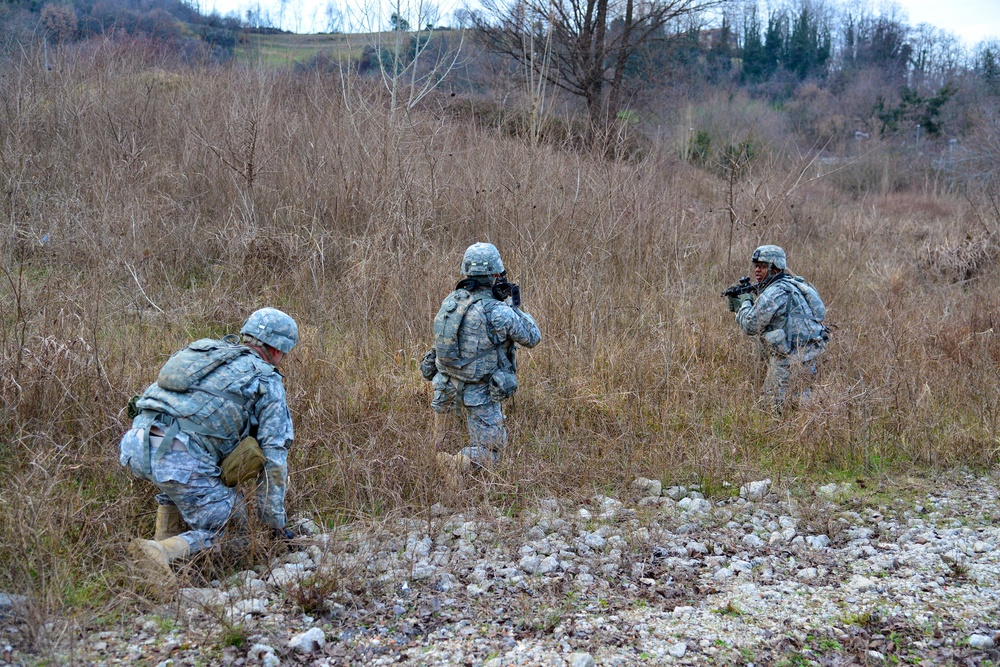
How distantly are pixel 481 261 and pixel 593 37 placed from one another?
11714 millimetres

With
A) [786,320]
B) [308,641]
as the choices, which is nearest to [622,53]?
[786,320]

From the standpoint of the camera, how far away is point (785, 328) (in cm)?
618

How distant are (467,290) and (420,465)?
3.76 feet

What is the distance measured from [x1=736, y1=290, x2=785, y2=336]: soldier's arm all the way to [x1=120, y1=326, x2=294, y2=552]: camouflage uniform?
3.76m

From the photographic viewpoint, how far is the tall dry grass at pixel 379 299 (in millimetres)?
4766

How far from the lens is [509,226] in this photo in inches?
336

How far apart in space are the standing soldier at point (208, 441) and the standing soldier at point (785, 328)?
3.76 m

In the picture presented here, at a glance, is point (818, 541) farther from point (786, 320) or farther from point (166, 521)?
point (166, 521)

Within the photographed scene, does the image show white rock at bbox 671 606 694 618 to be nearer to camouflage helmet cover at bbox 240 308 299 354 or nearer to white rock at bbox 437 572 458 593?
white rock at bbox 437 572 458 593

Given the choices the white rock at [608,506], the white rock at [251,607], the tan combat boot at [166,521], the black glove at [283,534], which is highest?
the tan combat boot at [166,521]

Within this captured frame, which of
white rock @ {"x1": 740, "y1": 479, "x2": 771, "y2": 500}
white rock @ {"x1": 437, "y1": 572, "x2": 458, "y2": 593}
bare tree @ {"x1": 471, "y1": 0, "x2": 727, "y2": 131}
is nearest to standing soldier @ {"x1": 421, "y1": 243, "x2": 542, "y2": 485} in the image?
white rock @ {"x1": 437, "y1": 572, "x2": 458, "y2": 593}

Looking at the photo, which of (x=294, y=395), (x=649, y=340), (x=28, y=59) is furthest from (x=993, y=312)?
(x=28, y=59)

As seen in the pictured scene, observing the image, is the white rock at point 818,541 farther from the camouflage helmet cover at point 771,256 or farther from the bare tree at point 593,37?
the bare tree at point 593,37

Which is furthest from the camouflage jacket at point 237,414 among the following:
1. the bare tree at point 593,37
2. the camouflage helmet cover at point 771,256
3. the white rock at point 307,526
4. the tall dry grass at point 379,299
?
the bare tree at point 593,37
